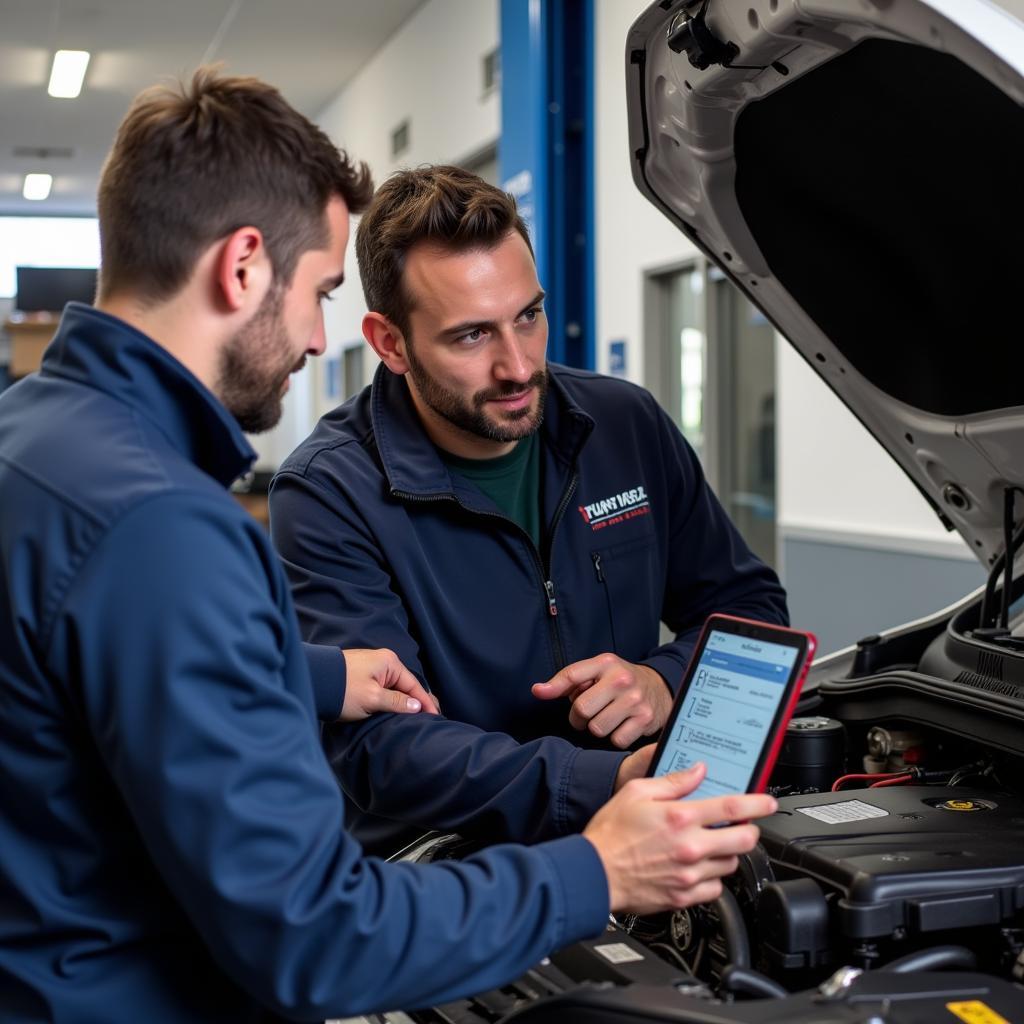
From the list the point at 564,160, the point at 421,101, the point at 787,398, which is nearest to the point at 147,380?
the point at 564,160

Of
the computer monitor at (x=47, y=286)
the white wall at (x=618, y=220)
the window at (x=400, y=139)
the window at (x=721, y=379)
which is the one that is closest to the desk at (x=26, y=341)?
the computer monitor at (x=47, y=286)

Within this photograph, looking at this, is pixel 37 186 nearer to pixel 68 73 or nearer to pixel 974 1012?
pixel 68 73

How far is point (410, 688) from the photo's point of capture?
1.65 m

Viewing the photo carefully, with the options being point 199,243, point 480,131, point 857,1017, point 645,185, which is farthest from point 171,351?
point 480,131

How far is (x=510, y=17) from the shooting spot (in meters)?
4.84

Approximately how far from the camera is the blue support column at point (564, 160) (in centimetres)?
421

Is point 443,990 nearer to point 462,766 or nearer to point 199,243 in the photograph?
point 462,766

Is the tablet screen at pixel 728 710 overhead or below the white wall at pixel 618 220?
below

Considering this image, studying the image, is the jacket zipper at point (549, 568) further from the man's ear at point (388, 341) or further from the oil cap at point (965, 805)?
the oil cap at point (965, 805)

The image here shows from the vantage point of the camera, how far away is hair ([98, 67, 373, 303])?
1.11m

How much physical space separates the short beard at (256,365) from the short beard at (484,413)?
0.65 metres

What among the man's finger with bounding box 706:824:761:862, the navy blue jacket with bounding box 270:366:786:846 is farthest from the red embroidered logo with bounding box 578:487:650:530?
the man's finger with bounding box 706:824:761:862

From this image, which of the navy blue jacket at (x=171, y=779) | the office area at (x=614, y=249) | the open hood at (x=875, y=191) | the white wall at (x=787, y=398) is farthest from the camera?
A: the white wall at (x=787, y=398)

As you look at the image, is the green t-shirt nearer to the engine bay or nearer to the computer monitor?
the engine bay
